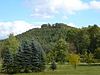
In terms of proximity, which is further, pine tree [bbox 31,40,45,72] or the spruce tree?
the spruce tree

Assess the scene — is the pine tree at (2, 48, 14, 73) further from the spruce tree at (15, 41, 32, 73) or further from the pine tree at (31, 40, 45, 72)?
the pine tree at (31, 40, 45, 72)

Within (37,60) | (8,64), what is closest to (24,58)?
(37,60)

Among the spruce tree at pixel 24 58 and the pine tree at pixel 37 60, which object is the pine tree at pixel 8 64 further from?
the pine tree at pixel 37 60

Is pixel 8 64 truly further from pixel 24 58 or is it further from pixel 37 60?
Result: pixel 37 60

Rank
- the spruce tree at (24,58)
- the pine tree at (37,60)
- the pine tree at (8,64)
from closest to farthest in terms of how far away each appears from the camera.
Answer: the pine tree at (37,60)
the spruce tree at (24,58)
the pine tree at (8,64)

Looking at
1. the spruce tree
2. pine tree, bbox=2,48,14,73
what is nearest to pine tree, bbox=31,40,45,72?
the spruce tree

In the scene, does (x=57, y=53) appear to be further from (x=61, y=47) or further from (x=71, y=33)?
(x=71, y=33)

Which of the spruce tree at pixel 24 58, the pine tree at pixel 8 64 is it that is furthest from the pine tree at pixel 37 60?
the pine tree at pixel 8 64

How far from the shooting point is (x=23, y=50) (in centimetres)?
7631

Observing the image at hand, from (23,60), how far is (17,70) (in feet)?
9.12

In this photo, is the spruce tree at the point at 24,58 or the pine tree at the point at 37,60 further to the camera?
the spruce tree at the point at 24,58

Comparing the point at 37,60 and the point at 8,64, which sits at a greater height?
the point at 37,60

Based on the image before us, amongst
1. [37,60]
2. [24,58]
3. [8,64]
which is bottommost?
[8,64]

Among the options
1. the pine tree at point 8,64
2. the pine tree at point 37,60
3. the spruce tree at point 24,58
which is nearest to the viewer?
the pine tree at point 37,60
